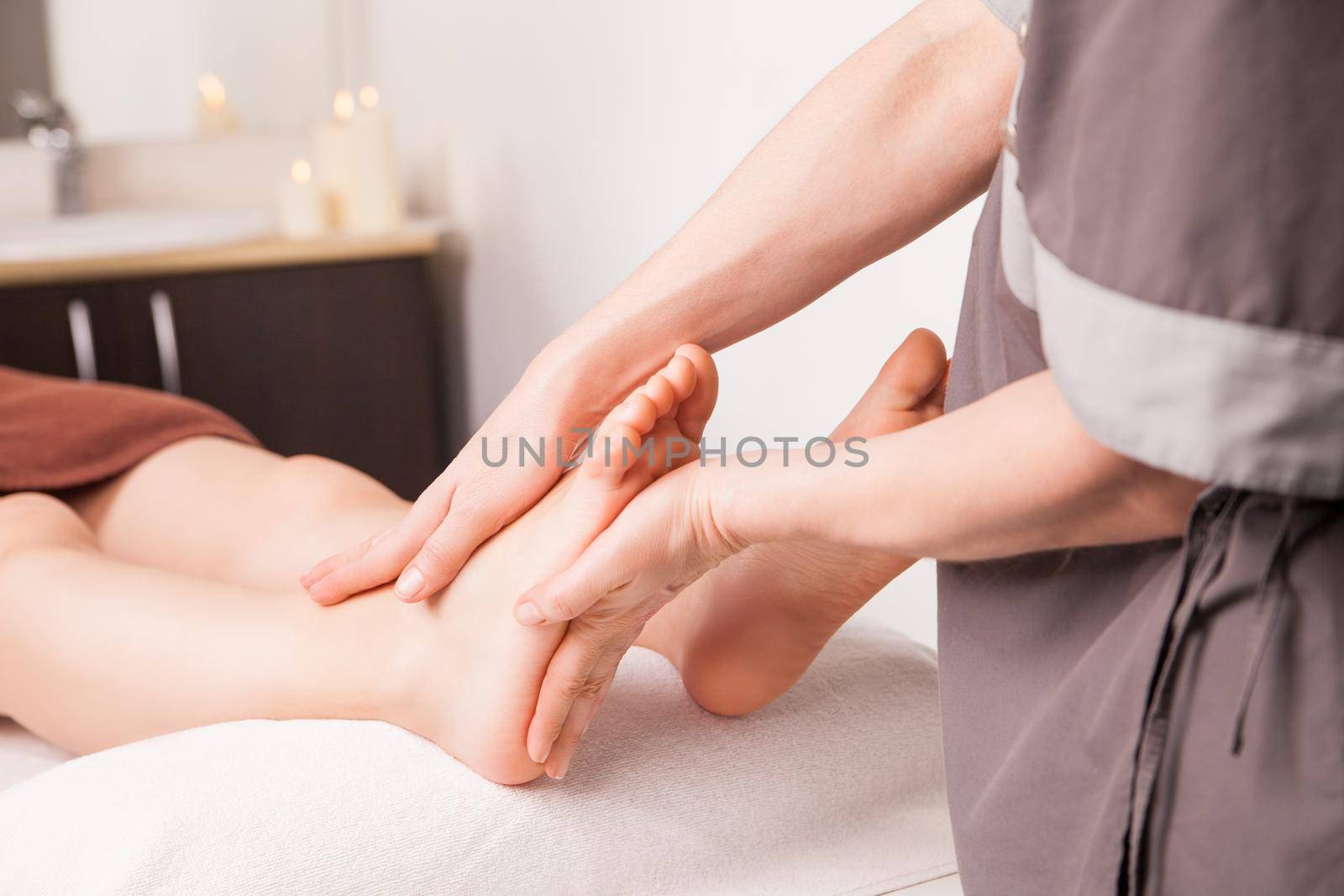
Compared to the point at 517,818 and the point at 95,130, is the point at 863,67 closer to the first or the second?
the point at 517,818

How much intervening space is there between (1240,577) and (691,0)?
148 cm

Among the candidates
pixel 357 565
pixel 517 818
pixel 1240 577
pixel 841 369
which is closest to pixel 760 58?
pixel 841 369

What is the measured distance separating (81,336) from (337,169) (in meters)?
0.62

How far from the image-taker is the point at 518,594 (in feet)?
2.63

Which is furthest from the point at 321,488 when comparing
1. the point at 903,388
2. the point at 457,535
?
the point at 903,388

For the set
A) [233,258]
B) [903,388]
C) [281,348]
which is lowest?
[281,348]

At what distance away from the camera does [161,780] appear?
77 cm

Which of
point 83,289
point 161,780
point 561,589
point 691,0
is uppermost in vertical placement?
point 691,0

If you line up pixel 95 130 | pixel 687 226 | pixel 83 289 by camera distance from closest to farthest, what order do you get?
1. pixel 687 226
2. pixel 83 289
3. pixel 95 130

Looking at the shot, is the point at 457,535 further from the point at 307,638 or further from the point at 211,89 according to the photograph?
the point at 211,89

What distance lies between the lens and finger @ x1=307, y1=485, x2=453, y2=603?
884 millimetres

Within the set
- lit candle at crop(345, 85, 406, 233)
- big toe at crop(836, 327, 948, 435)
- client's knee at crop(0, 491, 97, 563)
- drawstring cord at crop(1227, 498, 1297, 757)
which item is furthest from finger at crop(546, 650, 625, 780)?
lit candle at crop(345, 85, 406, 233)

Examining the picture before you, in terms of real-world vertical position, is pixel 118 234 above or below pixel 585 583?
below

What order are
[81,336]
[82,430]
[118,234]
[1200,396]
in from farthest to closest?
[118,234] < [81,336] < [82,430] < [1200,396]
